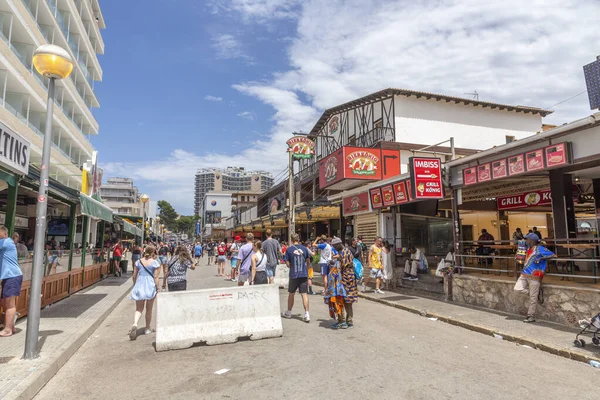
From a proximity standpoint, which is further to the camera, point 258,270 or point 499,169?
point 499,169

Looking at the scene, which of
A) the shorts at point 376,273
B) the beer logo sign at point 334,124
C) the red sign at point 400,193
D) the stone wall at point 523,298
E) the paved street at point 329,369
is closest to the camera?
the paved street at point 329,369

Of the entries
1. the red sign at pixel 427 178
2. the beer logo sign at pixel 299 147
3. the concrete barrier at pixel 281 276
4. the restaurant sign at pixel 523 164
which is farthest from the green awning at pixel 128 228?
the restaurant sign at pixel 523 164

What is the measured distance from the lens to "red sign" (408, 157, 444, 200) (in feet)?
38.2

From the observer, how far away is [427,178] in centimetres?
1172

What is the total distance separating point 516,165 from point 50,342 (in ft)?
33.8

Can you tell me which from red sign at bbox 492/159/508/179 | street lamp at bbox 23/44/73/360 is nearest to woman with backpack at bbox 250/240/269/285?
street lamp at bbox 23/44/73/360

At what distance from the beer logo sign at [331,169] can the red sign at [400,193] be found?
5.30m

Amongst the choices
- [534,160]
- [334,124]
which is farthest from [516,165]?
[334,124]

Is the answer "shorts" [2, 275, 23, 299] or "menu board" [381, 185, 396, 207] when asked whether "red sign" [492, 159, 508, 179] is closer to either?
"menu board" [381, 185, 396, 207]

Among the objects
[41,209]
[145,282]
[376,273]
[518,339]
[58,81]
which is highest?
[58,81]

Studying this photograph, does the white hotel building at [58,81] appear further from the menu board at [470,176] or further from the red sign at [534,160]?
the red sign at [534,160]

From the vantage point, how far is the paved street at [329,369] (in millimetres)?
4445

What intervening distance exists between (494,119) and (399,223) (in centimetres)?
1493

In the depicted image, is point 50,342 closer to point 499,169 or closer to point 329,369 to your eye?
point 329,369
